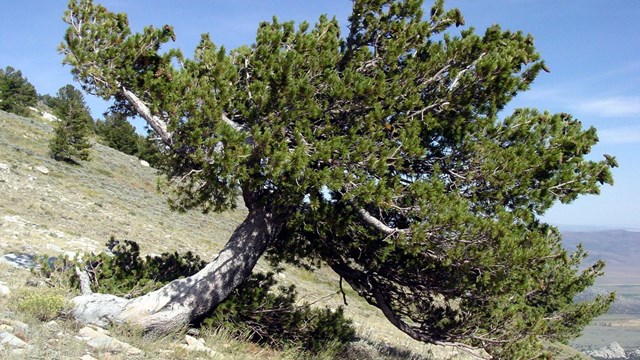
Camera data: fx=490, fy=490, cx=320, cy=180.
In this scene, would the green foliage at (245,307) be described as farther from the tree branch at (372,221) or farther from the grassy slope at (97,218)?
the tree branch at (372,221)

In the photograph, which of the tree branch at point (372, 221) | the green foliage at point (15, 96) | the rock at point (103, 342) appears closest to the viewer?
the rock at point (103, 342)

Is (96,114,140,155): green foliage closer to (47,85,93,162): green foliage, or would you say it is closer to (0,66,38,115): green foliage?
(0,66,38,115): green foliage

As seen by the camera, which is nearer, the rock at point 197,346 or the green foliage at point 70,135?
the rock at point 197,346

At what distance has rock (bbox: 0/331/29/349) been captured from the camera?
511cm

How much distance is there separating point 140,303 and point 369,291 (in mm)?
4286

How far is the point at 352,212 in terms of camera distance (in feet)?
26.4

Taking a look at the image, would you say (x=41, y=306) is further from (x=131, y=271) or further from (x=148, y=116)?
(x=148, y=116)

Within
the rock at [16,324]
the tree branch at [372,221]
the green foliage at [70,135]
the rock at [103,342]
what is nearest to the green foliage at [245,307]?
the rock at [103,342]

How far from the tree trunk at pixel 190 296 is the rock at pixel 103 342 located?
2.07ft

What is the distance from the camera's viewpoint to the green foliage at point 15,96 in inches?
1964

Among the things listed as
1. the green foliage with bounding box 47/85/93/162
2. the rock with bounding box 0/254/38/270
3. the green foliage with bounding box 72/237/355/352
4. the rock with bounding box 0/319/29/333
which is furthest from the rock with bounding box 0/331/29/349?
the green foliage with bounding box 47/85/93/162

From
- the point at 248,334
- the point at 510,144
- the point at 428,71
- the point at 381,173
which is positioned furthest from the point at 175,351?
the point at 510,144

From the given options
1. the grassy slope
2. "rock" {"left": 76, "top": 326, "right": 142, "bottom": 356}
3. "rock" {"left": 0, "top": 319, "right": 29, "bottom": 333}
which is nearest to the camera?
"rock" {"left": 0, "top": 319, "right": 29, "bottom": 333}

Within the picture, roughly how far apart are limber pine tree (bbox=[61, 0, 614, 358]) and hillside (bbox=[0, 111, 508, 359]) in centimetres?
147
